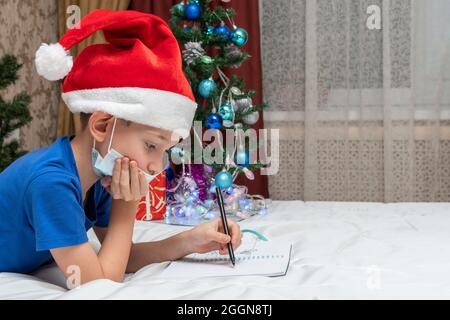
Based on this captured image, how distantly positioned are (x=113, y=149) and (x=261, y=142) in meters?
1.57

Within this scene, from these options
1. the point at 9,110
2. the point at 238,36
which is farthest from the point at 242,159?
the point at 9,110

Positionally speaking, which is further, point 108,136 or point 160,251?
point 160,251

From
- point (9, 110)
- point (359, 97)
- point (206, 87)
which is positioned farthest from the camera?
point (359, 97)

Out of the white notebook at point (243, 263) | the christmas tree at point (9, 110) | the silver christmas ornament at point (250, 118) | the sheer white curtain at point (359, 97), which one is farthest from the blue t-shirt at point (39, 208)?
the sheer white curtain at point (359, 97)

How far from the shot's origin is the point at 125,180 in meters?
1.04

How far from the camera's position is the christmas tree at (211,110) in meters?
2.01

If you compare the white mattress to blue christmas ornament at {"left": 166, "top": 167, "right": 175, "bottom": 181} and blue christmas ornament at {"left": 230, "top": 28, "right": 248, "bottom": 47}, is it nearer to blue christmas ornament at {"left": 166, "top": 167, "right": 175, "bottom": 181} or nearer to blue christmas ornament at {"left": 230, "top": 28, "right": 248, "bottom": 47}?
blue christmas ornament at {"left": 166, "top": 167, "right": 175, "bottom": 181}

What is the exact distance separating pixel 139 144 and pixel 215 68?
1.08 meters

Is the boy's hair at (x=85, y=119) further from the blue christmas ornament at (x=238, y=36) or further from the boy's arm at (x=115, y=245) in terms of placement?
the blue christmas ornament at (x=238, y=36)

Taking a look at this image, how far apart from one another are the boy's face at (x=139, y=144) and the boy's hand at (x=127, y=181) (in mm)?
17

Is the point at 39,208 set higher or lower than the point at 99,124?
lower

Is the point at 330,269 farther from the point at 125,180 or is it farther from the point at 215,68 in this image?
the point at 215,68

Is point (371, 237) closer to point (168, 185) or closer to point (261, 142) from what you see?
point (168, 185)
